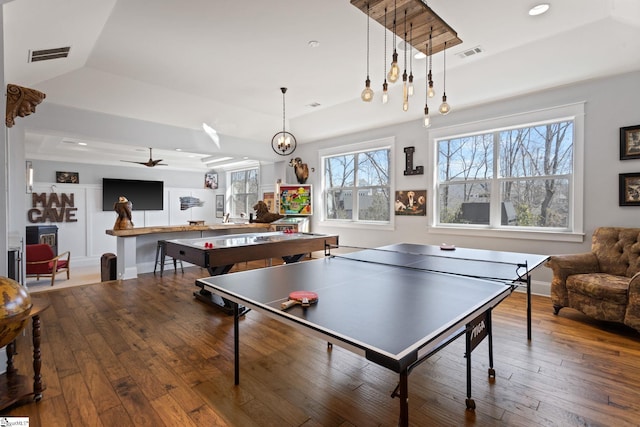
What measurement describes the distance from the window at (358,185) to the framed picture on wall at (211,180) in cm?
509

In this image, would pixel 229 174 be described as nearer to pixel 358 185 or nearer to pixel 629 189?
pixel 358 185

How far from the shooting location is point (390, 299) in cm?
165

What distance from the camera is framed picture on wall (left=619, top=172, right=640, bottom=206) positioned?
3.53 metres

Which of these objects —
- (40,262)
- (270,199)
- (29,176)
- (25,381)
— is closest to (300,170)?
(270,199)

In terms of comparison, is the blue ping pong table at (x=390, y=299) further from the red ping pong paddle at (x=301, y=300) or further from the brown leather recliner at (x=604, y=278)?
the brown leather recliner at (x=604, y=278)

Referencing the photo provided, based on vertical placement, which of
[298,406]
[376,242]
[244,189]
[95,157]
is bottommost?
[298,406]

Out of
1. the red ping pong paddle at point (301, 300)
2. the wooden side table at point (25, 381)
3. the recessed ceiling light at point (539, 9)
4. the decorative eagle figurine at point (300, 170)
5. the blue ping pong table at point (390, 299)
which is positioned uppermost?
the recessed ceiling light at point (539, 9)

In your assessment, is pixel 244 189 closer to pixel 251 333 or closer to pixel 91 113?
pixel 91 113

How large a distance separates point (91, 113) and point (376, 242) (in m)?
5.26

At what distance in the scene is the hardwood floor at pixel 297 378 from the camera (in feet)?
5.96

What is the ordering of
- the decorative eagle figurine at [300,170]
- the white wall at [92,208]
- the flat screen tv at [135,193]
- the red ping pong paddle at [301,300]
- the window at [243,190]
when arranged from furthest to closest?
the window at [243,190], the flat screen tv at [135,193], the white wall at [92,208], the decorative eagle figurine at [300,170], the red ping pong paddle at [301,300]

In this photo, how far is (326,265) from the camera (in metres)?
2.53

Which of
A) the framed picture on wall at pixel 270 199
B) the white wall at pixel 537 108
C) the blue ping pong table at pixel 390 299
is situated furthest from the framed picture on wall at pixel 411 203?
the framed picture on wall at pixel 270 199

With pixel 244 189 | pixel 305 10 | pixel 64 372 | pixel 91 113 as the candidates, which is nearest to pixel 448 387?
pixel 64 372
